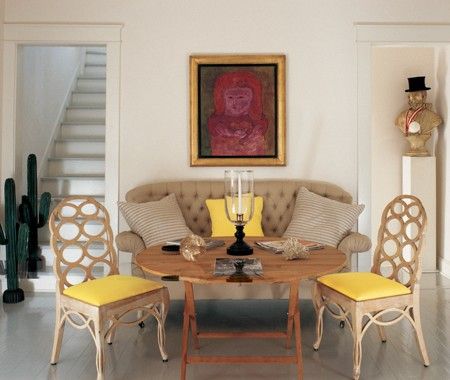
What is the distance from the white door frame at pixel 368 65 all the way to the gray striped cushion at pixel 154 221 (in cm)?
167

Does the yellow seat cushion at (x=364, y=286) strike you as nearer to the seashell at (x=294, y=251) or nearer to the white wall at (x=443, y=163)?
the seashell at (x=294, y=251)

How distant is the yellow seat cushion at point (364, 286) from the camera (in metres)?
3.07

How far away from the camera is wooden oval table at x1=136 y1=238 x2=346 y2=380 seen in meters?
2.61

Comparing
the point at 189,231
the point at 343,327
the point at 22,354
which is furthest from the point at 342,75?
the point at 22,354

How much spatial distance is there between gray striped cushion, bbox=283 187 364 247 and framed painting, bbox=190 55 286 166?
24.7 inches

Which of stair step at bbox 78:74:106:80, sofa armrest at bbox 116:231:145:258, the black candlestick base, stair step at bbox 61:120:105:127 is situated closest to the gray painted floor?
sofa armrest at bbox 116:231:145:258

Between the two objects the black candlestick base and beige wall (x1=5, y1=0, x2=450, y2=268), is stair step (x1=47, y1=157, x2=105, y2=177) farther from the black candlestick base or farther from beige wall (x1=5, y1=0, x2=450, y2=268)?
the black candlestick base

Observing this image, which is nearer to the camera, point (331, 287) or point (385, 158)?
point (331, 287)

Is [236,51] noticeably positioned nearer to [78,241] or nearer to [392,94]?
[392,94]

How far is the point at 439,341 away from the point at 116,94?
3321 mm

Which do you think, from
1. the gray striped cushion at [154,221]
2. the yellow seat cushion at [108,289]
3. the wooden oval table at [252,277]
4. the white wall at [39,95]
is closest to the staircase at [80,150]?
the white wall at [39,95]

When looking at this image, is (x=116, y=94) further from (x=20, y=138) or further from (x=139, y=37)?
(x=20, y=138)

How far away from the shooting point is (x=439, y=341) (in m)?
3.67

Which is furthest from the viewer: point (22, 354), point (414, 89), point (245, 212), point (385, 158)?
point (385, 158)
